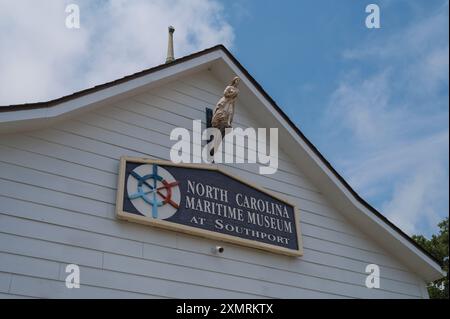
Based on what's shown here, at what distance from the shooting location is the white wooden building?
715cm

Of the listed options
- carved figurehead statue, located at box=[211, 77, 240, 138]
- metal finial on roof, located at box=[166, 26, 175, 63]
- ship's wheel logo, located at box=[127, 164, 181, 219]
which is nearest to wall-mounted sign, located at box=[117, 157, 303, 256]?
ship's wheel logo, located at box=[127, 164, 181, 219]

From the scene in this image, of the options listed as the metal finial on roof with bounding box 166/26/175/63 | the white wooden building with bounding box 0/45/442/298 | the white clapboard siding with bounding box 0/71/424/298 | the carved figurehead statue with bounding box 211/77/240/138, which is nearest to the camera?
the white clapboard siding with bounding box 0/71/424/298

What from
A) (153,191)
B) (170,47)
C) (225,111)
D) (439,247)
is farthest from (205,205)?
(439,247)

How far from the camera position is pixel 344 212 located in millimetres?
10672

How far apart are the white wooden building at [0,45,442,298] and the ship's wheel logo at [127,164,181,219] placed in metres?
0.29

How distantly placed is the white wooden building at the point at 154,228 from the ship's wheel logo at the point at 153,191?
0.29m

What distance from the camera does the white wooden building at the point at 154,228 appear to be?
7152 millimetres

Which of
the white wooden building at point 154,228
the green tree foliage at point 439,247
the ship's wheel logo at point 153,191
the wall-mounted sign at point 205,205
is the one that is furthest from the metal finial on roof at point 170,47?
the green tree foliage at point 439,247

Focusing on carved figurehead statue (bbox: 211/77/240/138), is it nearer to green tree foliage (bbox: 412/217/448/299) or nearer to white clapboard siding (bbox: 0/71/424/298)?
white clapboard siding (bbox: 0/71/424/298)

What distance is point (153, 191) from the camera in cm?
824

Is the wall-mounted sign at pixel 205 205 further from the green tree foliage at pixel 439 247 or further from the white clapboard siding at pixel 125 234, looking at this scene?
the green tree foliage at pixel 439 247

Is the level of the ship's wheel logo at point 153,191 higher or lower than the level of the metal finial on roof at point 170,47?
lower

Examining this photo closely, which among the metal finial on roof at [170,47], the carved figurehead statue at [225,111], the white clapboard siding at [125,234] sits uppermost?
the metal finial on roof at [170,47]
